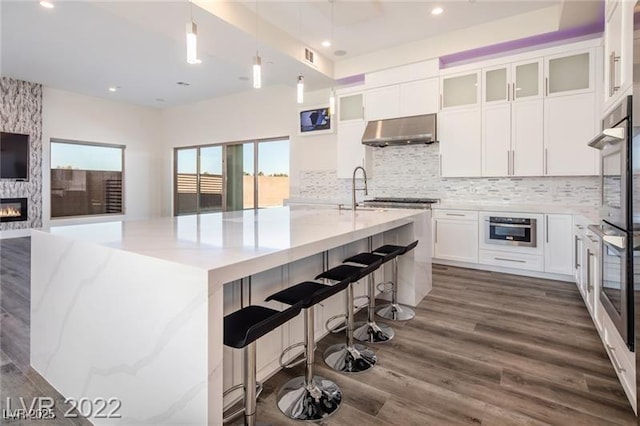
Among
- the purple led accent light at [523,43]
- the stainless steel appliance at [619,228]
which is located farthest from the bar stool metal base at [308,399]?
the purple led accent light at [523,43]

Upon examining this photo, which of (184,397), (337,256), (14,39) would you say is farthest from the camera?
(14,39)

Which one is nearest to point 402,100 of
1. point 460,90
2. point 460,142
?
point 460,90

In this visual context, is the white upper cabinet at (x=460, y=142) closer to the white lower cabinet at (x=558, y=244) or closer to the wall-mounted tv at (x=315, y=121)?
the white lower cabinet at (x=558, y=244)

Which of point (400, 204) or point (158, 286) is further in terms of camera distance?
point (400, 204)

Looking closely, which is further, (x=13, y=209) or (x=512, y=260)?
(x=13, y=209)

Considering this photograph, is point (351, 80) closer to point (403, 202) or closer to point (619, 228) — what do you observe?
point (403, 202)

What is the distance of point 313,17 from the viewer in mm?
4352

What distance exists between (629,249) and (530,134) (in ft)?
10.4

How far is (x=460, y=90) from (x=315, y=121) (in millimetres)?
2638

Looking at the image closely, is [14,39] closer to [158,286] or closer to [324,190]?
[324,190]

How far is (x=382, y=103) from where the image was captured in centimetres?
545

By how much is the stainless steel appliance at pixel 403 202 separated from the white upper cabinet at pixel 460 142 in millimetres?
465

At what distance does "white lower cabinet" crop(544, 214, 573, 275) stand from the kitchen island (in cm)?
282

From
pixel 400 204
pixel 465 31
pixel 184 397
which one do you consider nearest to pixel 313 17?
pixel 465 31
